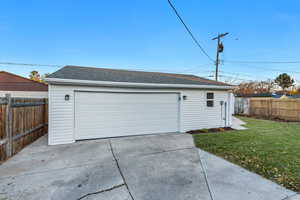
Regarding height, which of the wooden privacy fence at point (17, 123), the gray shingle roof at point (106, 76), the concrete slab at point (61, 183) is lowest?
the concrete slab at point (61, 183)

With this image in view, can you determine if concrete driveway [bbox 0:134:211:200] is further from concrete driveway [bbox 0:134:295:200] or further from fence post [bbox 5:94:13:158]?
fence post [bbox 5:94:13:158]

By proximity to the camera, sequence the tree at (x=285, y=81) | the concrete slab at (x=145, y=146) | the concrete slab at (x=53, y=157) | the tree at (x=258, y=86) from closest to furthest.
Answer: the concrete slab at (x=53, y=157) < the concrete slab at (x=145, y=146) < the tree at (x=285, y=81) < the tree at (x=258, y=86)

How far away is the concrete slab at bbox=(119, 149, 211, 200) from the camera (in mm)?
2230

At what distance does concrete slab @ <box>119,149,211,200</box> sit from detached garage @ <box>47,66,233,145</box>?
2.31 metres

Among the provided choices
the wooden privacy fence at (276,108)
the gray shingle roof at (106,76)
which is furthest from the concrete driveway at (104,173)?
the wooden privacy fence at (276,108)

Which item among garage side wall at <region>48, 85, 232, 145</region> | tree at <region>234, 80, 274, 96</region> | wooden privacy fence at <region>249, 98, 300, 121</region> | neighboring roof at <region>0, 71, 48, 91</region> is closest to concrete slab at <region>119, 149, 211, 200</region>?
garage side wall at <region>48, 85, 232, 145</region>

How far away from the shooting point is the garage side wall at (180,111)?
15.6ft

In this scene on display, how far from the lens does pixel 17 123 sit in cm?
394

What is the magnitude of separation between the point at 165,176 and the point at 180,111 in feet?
13.4

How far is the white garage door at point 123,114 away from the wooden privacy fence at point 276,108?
980 centimetres

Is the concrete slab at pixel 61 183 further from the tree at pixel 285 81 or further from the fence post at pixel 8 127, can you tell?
the tree at pixel 285 81

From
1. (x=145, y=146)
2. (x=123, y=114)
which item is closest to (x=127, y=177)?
(x=145, y=146)

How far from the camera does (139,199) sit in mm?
2115

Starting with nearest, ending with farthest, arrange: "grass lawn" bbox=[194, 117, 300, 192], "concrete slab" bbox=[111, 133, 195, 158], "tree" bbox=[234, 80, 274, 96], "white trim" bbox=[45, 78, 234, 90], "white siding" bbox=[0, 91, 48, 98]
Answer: "grass lawn" bbox=[194, 117, 300, 192] → "concrete slab" bbox=[111, 133, 195, 158] → "white trim" bbox=[45, 78, 234, 90] → "white siding" bbox=[0, 91, 48, 98] → "tree" bbox=[234, 80, 274, 96]
